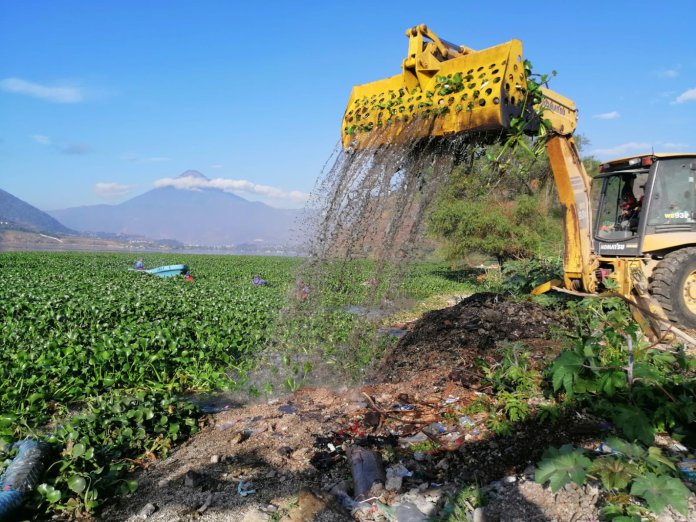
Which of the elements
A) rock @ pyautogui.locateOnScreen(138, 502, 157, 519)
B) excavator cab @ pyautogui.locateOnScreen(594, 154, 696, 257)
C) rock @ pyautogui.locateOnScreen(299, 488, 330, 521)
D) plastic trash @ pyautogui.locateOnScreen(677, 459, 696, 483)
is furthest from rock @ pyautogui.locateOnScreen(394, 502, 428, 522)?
excavator cab @ pyautogui.locateOnScreen(594, 154, 696, 257)

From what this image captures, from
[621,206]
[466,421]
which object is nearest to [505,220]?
[621,206]

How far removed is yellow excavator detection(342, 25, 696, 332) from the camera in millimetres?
4934

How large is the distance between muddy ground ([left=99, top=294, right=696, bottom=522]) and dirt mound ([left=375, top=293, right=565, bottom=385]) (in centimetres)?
13

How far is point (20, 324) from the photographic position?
7934mm

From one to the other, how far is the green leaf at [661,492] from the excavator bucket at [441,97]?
10.7 ft

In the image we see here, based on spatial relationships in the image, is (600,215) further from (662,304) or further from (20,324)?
(20,324)

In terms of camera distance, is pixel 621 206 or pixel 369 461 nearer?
pixel 369 461

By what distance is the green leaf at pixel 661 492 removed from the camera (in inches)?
88.9

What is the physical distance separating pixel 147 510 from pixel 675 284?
6.70 meters

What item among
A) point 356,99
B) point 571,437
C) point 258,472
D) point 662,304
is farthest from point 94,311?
point 662,304

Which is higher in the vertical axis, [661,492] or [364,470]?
[661,492]

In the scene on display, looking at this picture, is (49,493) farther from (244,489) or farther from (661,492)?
(661,492)

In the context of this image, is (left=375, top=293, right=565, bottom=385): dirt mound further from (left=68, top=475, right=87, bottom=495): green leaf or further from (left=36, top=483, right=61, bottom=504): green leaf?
(left=36, top=483, right=61, bottom=504): green leaf

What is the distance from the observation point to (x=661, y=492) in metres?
2.32
